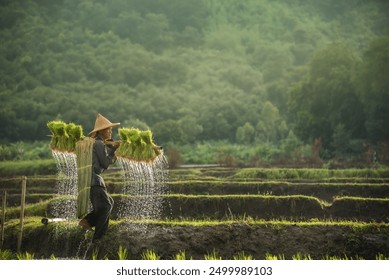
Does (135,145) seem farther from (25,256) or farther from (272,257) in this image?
(272,257)

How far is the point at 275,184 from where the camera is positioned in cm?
1252

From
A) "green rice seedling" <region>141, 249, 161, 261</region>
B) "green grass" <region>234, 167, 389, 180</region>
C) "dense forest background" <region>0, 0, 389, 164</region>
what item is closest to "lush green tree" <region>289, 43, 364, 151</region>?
"dense forest background" <region>0, 0, 389, 164</region>

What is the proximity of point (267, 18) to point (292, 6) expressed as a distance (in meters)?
3.24

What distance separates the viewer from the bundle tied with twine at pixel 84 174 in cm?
636

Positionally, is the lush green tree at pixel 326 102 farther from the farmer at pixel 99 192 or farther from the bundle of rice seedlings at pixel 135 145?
the farmer at pixel 99 192

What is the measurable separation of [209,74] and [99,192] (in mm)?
41220

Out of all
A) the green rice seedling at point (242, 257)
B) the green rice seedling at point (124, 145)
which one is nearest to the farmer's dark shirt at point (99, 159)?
the green rice seedling at point (124, 145)

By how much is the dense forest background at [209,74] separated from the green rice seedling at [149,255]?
1378 cm

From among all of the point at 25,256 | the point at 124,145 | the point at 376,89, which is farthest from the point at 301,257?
the point at 376,89

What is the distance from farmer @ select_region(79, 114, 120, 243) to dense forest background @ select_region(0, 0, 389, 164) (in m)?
13.7

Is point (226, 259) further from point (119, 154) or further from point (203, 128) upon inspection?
point (203, 128)

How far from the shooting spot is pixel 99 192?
6.33m

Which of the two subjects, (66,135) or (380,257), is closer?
(380,257)
